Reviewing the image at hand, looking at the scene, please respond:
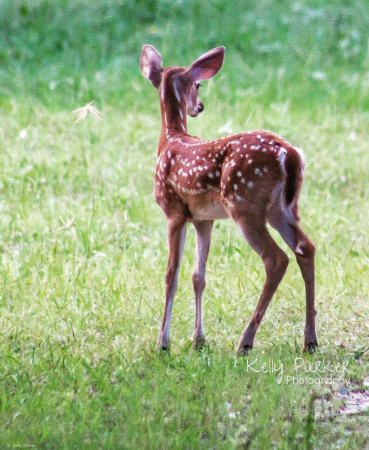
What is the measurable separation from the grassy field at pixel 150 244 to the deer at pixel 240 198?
306 mm

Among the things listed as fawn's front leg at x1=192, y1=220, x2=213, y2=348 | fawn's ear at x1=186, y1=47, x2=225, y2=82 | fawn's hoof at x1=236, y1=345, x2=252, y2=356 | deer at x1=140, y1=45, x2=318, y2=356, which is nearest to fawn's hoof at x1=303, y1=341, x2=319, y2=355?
deer at x1=140, y1=45, x2=318, y2=356

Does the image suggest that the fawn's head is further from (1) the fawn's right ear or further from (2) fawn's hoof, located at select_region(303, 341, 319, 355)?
(2) fawn's hoof, located at select_region(303, 341, 319, 355)

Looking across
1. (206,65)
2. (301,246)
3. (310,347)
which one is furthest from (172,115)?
(310,347)

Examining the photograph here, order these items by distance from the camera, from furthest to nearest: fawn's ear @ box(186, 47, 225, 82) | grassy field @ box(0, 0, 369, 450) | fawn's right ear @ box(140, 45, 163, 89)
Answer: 1. fawn's right ear @ box(140, 45, 163, 89)
2. fawn's ear @ box(186, 47, 225, 82)
3. grassy field @ box(0, 0, 369, 450)

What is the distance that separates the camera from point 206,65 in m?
5.12

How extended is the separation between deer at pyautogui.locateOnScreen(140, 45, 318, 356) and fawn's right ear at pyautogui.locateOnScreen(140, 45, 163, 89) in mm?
312

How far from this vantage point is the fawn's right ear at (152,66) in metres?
5.32

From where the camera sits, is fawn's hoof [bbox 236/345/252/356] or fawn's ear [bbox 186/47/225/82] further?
fawn's ear [bbox 186/47/225/82]

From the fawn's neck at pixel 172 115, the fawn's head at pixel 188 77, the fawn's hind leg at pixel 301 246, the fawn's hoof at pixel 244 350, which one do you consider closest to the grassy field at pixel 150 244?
the fawn's hoof at pixel 244 350

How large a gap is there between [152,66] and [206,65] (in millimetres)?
393

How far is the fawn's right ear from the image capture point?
5.32 meters

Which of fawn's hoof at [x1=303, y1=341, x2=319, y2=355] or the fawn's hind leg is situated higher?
the fawn's hind leg

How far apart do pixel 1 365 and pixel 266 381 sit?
54.3 inches

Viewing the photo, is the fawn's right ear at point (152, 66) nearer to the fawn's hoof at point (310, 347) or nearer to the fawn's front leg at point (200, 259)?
the fawn's front leg at point (200, 259)
